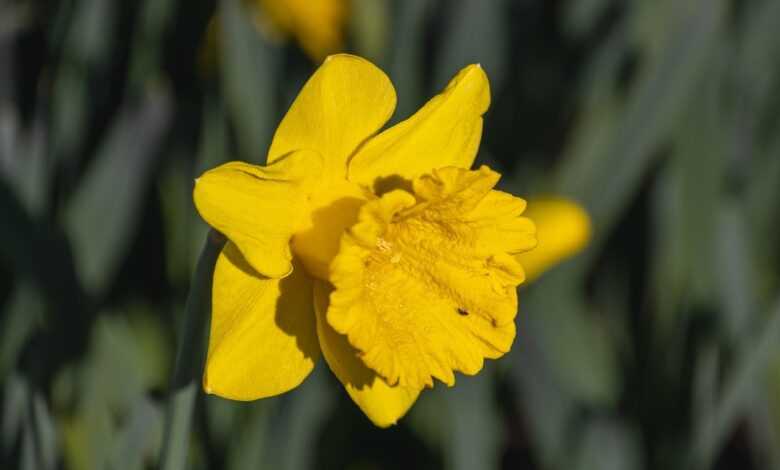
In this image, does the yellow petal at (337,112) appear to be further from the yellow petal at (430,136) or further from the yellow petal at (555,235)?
the yellow petal at (555,235)

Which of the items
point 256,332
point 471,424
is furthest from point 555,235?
point 256,332

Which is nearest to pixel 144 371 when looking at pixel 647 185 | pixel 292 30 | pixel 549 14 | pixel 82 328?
pixel 82 328

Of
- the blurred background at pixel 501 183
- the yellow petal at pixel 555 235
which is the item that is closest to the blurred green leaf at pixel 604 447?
the blurred background at pixel 501 183

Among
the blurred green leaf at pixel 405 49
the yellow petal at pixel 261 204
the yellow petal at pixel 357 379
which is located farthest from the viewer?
the blurred green leaf at pixel 405 49

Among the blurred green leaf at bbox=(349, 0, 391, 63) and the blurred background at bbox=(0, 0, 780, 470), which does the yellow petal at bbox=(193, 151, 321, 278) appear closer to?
the blurred background at bbox=(0, 0, 780, 470)

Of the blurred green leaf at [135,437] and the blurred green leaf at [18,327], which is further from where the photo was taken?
the blurred green leaf at [18,327]
